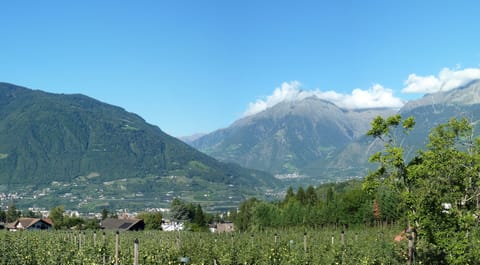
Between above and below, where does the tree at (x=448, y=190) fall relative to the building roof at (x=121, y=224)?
above

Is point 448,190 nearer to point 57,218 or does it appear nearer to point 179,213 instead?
point 57,218

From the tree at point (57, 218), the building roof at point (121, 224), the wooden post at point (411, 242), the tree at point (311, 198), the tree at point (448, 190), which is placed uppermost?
the tree at point (448, 190)

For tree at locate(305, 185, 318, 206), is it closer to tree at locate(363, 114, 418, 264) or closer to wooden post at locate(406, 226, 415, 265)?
tree at locate(363, 114, 418, 264)

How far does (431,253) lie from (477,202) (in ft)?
12.1

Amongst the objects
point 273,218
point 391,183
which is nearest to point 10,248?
point 391,183

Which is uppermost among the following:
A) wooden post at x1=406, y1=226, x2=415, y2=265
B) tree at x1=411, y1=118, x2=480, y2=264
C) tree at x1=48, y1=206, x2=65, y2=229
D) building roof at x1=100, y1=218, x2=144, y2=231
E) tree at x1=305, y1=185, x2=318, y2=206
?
tree at x1=411, y1=118, x2=480, y2=264

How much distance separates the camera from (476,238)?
19.2m

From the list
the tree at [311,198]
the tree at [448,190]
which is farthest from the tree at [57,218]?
the tree at [448,190]

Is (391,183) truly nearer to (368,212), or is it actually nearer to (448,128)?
(448,128)

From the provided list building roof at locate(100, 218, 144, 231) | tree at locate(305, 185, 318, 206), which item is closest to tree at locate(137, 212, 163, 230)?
building roof at locate(100, 218, 144, 231)

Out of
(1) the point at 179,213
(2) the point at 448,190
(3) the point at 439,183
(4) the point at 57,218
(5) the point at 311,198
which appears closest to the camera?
(3) the point at 439,183

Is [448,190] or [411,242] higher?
[448,190]

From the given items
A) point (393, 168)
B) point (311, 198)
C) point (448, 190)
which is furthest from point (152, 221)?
point (448, 190)

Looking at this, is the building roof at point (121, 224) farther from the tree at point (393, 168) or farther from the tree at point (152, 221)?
the tree at point (393, 168)
